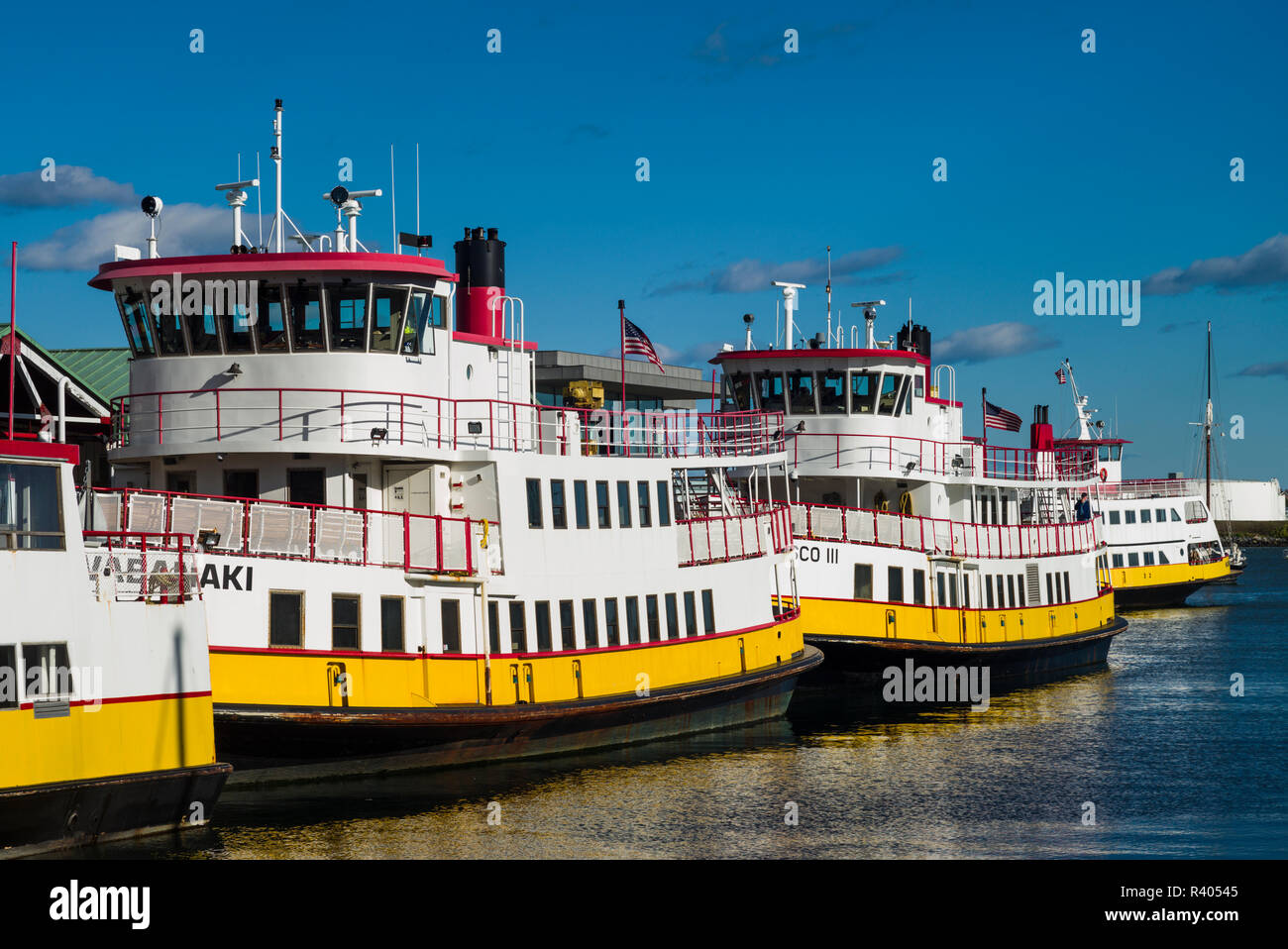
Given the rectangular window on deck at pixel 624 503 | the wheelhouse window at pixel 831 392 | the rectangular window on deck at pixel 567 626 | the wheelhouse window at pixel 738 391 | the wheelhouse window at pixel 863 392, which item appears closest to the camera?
the rectangular window on deck at pixel 567 626

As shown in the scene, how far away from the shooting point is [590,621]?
26906 millimetres

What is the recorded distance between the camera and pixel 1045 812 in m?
23.9

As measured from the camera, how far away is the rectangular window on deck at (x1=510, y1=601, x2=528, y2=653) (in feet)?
82.9

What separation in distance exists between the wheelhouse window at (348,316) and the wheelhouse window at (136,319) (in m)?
2.91

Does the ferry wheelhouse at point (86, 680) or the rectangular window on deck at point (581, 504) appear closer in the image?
the ferry wheelhouse at point (86, 680)

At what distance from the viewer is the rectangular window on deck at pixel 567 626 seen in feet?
86.1

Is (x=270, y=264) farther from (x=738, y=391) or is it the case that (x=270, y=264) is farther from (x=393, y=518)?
(x=738, y=391)

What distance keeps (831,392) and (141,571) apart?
25.2 metres

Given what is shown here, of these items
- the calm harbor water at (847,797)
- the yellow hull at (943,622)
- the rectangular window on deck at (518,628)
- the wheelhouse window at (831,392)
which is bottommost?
the calm harbor water at (847,797)

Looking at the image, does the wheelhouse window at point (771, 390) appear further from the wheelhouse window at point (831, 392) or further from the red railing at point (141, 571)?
the red railing at point (141, 571)

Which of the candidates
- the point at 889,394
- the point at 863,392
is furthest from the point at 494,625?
the point at 889,394

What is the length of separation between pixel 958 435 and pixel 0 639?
33.1 m

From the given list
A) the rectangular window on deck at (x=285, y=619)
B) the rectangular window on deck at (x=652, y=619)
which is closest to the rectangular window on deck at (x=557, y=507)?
the rectangular window on deck at (x=652, y=619)
